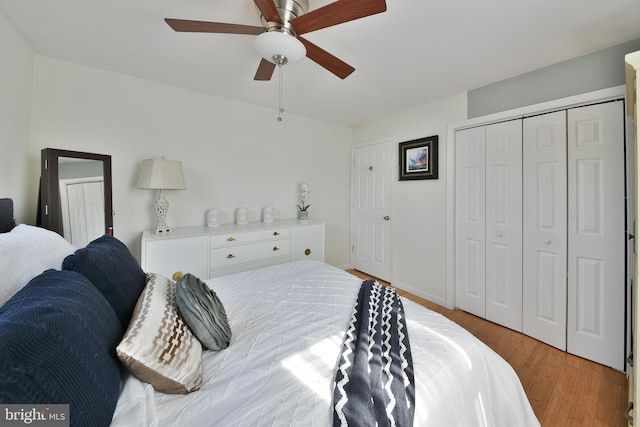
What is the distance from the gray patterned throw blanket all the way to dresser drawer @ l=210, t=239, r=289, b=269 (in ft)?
5.37

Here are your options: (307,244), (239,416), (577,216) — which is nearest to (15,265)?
(239,416)

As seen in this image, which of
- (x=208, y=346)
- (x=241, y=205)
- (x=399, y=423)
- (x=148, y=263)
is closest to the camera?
(x=399, y=423)

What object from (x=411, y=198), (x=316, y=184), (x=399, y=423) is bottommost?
(x=399, y=423)

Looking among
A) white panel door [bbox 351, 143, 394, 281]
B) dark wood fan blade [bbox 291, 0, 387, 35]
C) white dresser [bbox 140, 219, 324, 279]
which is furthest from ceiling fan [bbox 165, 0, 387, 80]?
white panel door [bbox 351, 143, 394, 281]

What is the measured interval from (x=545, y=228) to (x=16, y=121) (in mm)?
4113

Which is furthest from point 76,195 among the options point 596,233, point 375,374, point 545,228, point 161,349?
point 596,233

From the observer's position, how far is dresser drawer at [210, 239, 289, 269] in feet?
7.88

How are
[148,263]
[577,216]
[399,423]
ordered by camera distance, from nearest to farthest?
1. [399,423]
2. [577,216]
3. [148,263]

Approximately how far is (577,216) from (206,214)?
338 centimetres

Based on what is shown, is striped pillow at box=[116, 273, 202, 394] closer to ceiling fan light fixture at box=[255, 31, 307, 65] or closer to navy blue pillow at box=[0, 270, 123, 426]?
navy blue pillow at box=[0, 270, 123, 426]

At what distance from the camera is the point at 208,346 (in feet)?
3.31

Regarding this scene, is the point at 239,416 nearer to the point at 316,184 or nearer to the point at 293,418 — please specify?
the point at 293,418

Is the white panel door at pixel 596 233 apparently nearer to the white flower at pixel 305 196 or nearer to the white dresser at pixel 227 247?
the white dresser at pixel 227 247

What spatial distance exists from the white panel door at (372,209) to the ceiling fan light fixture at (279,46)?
221 cm
